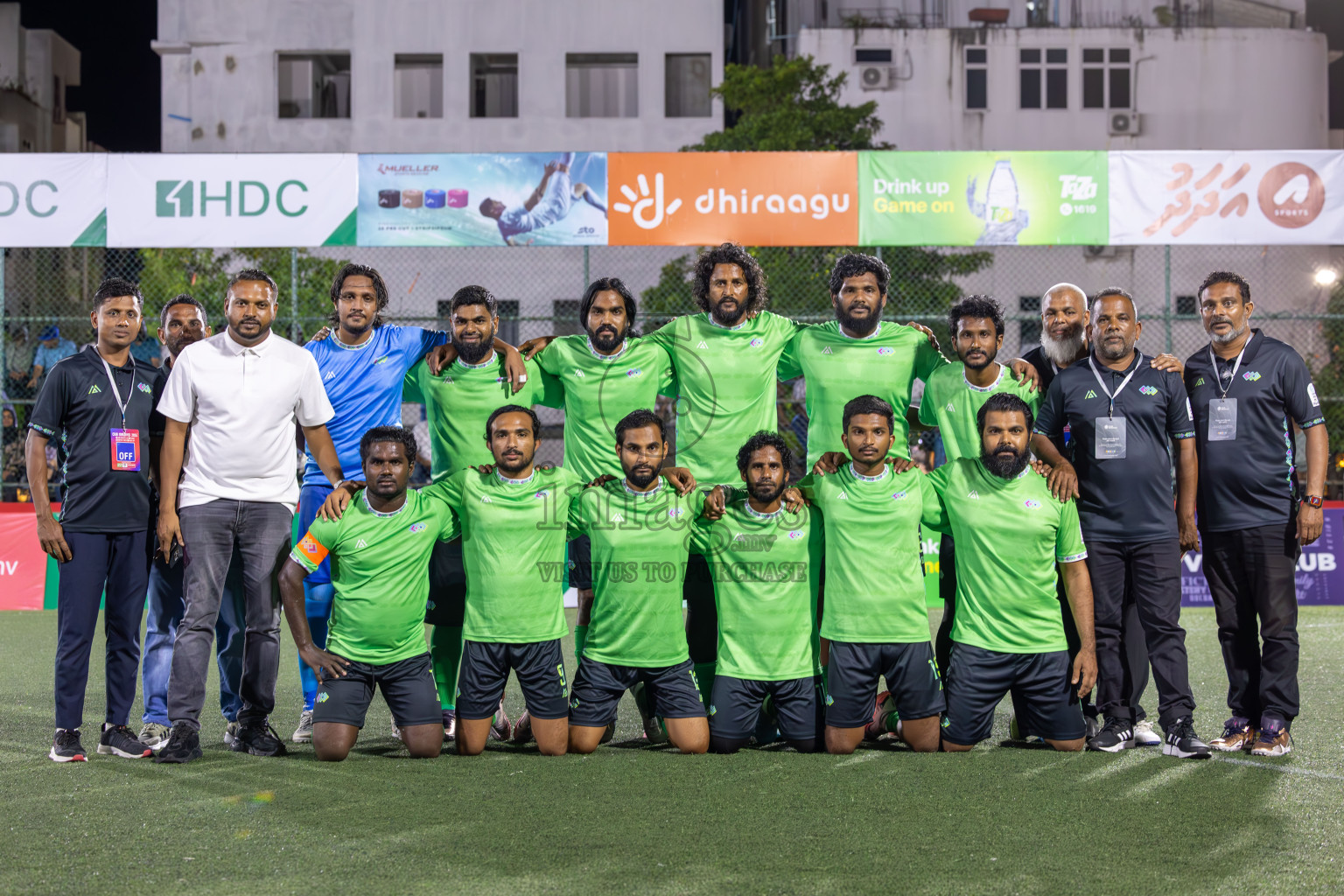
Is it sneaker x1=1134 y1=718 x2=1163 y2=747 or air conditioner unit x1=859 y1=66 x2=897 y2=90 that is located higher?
air conditioner unit x1=859 y1=66 x2=897 y2=90

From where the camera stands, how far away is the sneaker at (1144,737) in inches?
223

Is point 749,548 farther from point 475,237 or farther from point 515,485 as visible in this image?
point 475,237

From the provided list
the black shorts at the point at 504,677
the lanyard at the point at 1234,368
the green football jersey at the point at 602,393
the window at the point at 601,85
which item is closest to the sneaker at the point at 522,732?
the black shorts at the point at 504,677

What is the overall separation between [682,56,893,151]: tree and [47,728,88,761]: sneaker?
701 inches

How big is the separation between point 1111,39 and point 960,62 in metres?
3.65

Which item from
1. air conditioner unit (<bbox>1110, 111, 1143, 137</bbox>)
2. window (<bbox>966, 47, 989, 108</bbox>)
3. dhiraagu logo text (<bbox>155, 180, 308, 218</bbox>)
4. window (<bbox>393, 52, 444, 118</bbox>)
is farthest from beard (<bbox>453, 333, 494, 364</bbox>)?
air conditioner unit (<bbox>1110, 111, 1143, 137</bbox>)


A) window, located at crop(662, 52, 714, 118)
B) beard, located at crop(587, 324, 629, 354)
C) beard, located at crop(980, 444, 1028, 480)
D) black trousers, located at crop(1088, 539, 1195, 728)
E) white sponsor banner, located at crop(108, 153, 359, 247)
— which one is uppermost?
window, located at crop(662, 52, 714, 118)

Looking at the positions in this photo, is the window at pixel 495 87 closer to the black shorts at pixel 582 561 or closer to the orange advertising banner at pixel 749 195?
the orange advertising banner at pixel 749 195

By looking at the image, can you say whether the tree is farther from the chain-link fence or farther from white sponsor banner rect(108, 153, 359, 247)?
white sponsor banner rect(108, 153, 359, 247)

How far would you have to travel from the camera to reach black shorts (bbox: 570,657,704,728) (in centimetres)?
554

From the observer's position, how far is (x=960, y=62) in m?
28.4

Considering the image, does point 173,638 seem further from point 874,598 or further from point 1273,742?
point 1273,742

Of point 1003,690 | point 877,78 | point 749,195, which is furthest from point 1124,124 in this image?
point 1003,690

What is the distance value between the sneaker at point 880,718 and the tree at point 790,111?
1682 centimetres
